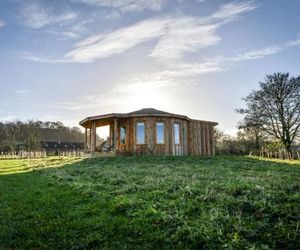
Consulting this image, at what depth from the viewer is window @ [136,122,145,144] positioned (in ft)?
66.0

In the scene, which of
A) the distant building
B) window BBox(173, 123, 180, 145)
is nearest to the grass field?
window BBox(173, 123, 180, 145)

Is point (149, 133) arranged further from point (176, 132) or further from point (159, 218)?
point (159, 218)

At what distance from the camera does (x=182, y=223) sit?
445cm

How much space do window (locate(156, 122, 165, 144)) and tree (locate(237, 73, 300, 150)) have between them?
42.3 ft

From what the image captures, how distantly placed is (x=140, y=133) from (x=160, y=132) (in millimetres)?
1304

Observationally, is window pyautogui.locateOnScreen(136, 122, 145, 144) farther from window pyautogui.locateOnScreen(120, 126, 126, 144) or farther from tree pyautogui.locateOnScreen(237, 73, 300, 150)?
tree pyautogui.locateOnScreen(237, 73, 300, 150)

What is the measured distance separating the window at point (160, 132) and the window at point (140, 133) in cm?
91

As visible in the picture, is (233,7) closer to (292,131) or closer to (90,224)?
(90,224)

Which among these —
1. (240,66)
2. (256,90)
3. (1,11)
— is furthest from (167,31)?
(256,90)

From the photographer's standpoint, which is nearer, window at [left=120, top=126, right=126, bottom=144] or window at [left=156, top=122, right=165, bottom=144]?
window at [left=156, top=122, right=165, bottom=144]

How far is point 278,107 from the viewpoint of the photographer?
2809 cm

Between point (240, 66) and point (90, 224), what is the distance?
→ 12845mm

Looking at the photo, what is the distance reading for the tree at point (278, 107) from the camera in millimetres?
27469

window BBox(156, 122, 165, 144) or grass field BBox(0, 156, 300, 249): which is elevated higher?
window BBox(156, 122, 165, 144)
